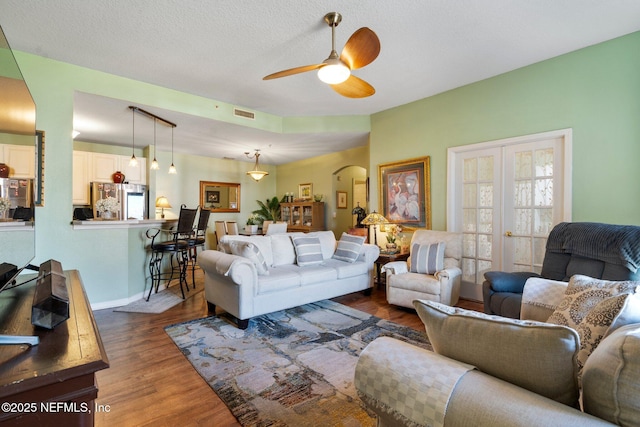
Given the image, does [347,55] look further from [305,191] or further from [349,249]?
[305,191]

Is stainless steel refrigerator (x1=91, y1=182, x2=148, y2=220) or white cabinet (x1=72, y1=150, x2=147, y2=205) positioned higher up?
white cabinet (x1=72, y1=150, x2=147, y2=205)

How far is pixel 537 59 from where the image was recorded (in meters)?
3.22

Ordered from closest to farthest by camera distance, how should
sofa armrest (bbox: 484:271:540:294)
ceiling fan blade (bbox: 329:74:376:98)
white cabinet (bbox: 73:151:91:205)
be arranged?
sofa armrest (bbox: 484:271:540:294), ceiling fan blade (bbox: 329:74:376:98), white cabinet (bbox: 73:151:91:205)

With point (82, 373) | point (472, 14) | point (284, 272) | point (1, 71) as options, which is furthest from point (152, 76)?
point (82, 373)

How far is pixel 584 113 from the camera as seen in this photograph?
9.85 feet

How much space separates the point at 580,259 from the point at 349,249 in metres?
2.47

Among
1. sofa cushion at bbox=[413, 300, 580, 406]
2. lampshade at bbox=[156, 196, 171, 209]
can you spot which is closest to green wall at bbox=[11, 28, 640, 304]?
lampshade at bbox=[156, 196, 171, 209]

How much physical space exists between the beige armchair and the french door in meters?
0.39

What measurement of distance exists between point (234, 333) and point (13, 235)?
1992 mm

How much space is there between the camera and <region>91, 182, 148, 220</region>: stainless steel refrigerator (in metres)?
5.46

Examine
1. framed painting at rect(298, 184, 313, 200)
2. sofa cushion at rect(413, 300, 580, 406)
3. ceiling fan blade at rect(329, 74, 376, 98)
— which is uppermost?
ceiling fan blade at rect(329, 74, 376, 98)

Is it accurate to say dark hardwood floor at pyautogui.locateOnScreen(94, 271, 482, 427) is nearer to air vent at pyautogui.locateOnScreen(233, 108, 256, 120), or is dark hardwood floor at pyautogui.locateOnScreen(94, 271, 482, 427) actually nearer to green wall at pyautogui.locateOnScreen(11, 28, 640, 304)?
green wall at pyautogui.locateOnScreen(11, 28, 640, 304)

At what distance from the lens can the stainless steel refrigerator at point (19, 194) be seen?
117cm

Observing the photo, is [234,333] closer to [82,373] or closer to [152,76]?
[82,373]
